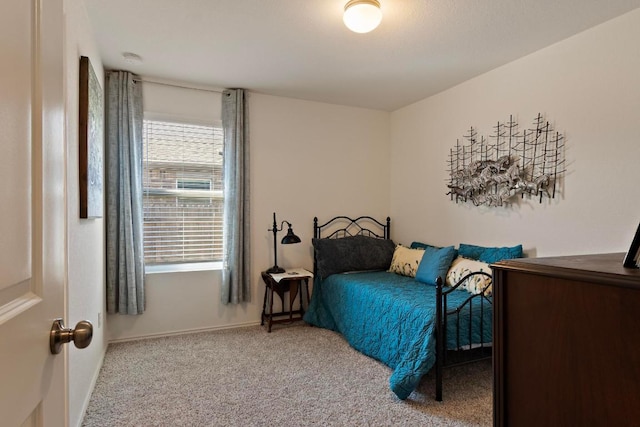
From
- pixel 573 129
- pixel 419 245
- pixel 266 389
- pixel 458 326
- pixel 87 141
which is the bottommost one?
pixel 266 389

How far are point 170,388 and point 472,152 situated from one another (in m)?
3.17

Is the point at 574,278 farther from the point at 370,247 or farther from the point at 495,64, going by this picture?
the point at 370,247

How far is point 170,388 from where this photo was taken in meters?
2.39

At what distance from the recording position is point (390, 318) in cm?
266

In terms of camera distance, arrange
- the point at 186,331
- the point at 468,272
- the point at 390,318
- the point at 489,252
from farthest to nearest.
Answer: the point at 186,331 < the point at 489,252 < the point at 468,272 < the point at 390,318

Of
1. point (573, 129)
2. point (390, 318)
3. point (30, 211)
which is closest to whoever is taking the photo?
point (30, 211)

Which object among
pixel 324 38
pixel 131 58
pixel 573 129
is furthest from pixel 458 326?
pixel 131 58

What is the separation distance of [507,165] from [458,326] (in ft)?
4.71

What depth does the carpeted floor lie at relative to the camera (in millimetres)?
2051

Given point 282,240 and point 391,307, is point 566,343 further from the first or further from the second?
point 282,240

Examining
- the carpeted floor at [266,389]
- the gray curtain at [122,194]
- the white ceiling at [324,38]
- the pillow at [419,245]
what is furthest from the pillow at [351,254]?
the gray curtain at [122,194]

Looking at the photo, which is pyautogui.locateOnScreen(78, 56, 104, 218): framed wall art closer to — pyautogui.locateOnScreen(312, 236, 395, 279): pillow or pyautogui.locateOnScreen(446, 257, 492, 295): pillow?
pyautogui.locateOnScreen(312, 236, 395, 279): pillow

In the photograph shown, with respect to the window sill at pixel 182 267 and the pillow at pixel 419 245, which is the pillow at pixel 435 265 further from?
the window sill at pixel 182 267

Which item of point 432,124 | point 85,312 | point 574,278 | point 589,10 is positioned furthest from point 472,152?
point 85,312
